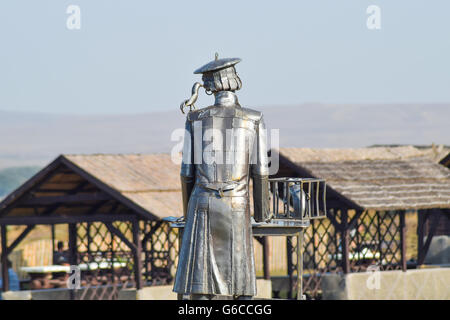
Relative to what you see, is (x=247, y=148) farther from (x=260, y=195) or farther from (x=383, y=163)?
(x=383, y=163)

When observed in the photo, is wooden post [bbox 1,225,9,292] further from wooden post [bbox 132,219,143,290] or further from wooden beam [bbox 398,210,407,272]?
wooden beam [bbox 398,210,407,272]

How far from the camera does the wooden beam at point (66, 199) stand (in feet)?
85.0

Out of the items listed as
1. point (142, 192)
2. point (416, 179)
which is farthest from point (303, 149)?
point (142, 192)

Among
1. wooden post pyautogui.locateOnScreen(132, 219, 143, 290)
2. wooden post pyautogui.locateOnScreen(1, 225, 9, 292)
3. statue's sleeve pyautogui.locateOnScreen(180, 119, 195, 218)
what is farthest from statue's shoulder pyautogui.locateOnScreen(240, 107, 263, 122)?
wooden post pyautogui.locateOnScreen(1, 225, 9, 292)

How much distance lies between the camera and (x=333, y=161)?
2939cm

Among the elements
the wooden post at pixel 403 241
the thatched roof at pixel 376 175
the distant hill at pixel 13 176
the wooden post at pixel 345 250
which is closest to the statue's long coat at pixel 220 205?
the thatched roof at pixel 376 175

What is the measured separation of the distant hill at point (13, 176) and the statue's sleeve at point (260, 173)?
308 feet

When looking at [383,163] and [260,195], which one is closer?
[260,195]

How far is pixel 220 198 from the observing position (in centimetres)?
1090

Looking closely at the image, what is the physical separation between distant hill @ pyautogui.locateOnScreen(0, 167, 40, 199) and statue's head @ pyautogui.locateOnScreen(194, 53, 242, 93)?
9400cm

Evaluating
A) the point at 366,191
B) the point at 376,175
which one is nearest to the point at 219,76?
the point at 366,191

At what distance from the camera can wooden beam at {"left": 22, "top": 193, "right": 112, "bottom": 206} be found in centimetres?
2592
